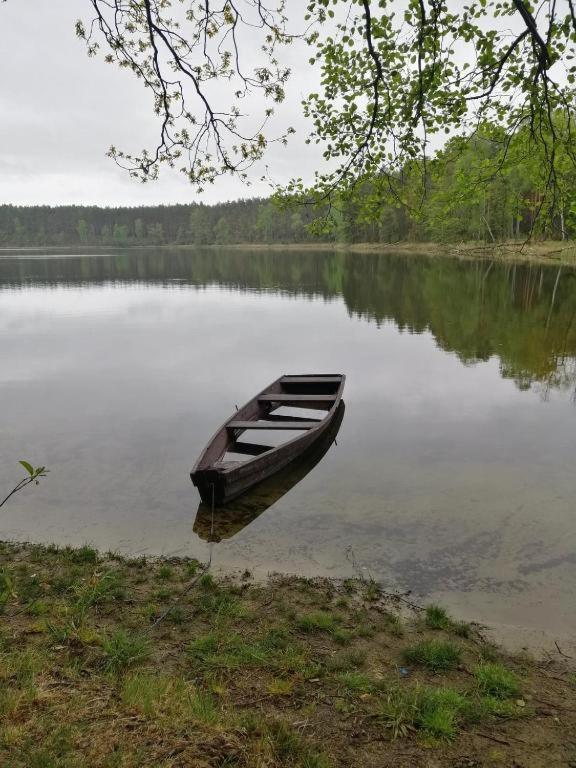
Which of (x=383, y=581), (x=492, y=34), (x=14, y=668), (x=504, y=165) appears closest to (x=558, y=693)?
(x=383, y=581)

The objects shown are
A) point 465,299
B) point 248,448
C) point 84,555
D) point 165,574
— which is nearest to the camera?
point 165,574

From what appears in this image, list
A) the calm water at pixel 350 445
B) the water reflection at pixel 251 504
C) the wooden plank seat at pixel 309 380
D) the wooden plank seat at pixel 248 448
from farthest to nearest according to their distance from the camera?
the wooden plank seat at pixel 309 380
the wooden plank seat at pixel 248 448
the water reflection at pixel 251 504
the calm water at pixel 350 445

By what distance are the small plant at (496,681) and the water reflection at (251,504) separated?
5005 mm

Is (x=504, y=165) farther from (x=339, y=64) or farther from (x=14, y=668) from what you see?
(x=14, y=668)

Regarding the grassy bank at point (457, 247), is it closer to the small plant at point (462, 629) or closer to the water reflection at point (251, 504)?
the small plant at point (462, 629)

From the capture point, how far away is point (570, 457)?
12.1 metres

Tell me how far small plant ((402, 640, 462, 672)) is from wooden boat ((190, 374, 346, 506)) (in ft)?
15.9

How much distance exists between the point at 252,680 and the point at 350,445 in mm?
8724

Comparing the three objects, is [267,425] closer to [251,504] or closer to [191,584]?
[251,504]

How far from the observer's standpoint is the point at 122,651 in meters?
5.27

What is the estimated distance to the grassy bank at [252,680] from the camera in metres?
3.82

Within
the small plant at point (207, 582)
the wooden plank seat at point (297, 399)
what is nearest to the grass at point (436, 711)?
the small plant at point (207, 582)

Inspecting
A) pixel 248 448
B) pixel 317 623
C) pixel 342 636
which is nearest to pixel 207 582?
pixel 317 623

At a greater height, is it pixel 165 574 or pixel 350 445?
pixel 165 574
